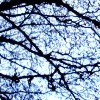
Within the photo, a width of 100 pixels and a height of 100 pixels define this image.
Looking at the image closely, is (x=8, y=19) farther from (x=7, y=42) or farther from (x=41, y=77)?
(x=41, y=77)

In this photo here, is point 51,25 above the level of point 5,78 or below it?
above

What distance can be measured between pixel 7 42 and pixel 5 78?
0.81 m

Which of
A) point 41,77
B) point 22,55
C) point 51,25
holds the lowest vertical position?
point 41,77

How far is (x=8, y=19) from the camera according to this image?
597cm

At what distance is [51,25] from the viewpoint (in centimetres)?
628

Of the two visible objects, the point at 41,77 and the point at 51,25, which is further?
the point at 51,25

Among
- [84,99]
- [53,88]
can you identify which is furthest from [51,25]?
[84,99]

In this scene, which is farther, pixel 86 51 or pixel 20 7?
pixel 86 51

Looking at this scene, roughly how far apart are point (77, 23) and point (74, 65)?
3.33ft

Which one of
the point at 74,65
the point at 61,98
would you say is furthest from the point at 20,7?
the point at 61,98

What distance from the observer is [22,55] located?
20.1ft

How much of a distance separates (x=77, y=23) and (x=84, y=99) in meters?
1.80

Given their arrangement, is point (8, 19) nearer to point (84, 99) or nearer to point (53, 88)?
point (53, 88)

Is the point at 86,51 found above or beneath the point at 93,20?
beneath
